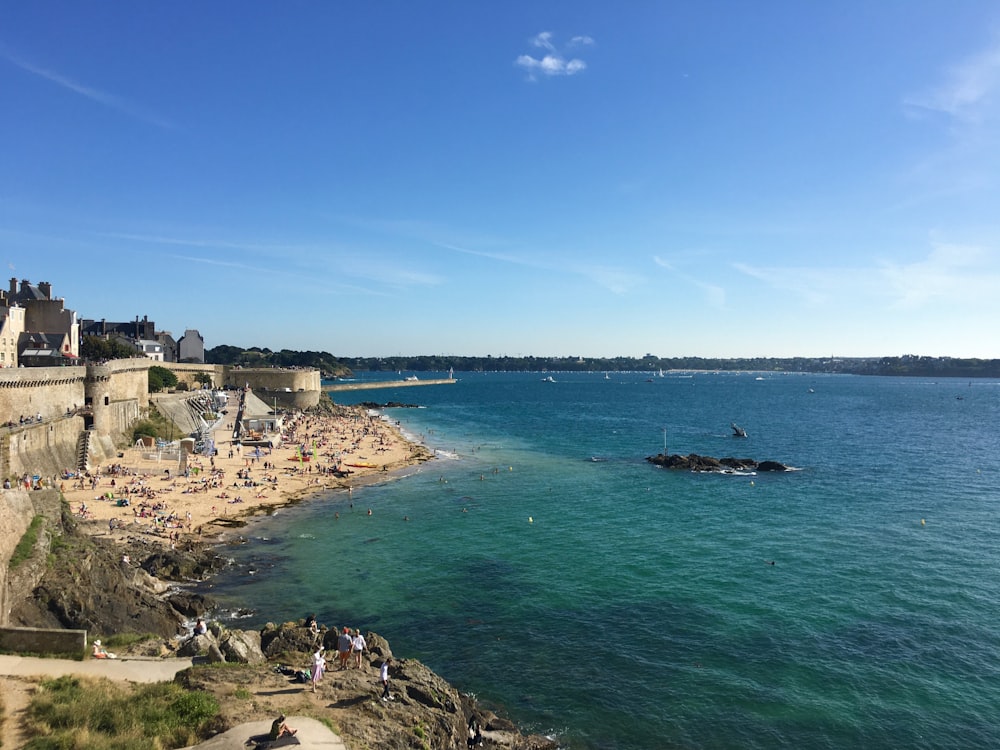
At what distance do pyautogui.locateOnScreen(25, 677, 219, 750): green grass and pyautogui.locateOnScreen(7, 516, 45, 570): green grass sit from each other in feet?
23.8

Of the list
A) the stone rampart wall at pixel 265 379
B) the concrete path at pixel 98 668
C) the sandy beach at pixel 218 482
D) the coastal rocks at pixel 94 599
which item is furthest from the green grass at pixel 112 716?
the stone rampart wall at pixel 265 379

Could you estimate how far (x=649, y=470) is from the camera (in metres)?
54.5

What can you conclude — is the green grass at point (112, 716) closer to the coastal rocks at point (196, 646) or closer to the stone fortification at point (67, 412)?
the coastal rocks at point (196, 646)

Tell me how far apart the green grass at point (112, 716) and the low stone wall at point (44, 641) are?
7.70 feet

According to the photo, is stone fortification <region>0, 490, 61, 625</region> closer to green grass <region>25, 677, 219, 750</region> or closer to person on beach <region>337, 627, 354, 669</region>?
green grass <region>25, 677, 219, 750</region>

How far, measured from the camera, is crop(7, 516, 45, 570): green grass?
1866 cm

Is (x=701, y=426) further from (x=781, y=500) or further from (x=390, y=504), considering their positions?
(x=390, y=504)

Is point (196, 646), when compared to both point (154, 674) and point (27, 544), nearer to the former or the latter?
point (154, 674)

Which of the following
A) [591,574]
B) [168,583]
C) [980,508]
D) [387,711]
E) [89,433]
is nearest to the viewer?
[387,711]

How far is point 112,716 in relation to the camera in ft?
38.9

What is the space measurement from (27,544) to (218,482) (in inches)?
978

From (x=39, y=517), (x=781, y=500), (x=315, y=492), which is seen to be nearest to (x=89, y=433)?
(x=315, y=492)

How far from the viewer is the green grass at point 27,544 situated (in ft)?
61.2

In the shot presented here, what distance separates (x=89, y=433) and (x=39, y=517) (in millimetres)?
26373
